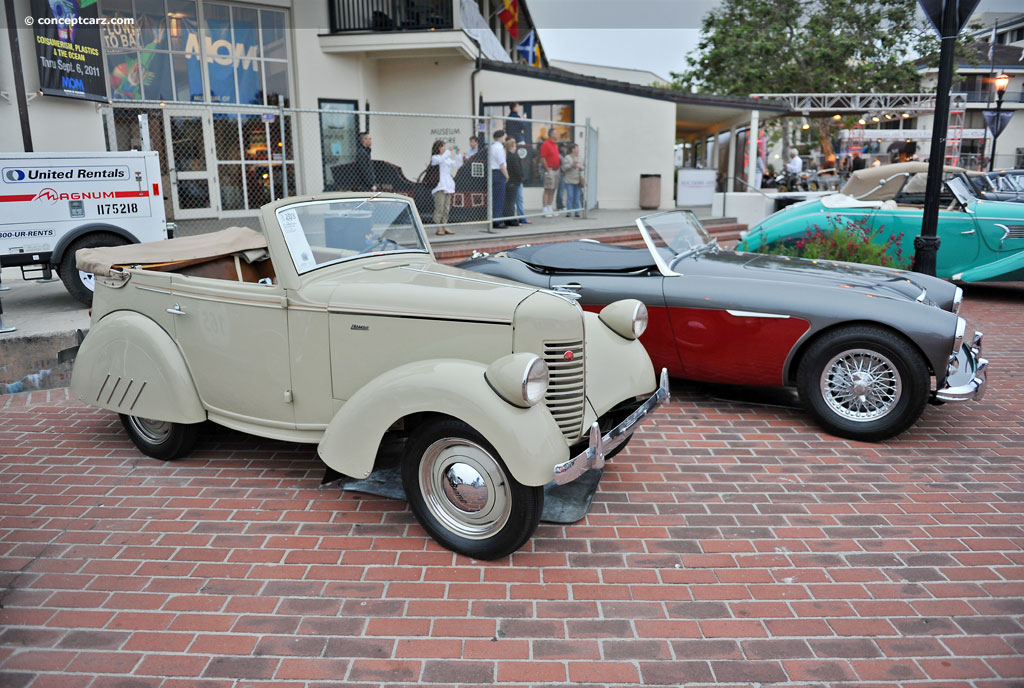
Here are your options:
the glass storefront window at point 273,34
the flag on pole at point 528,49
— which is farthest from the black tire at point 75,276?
the flag on pole at point 528,49

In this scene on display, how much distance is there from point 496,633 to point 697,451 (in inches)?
95.0

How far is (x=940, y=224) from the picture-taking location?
9945 mm

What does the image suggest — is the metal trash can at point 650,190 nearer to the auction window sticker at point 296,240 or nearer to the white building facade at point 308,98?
the white building facade at point 308,98

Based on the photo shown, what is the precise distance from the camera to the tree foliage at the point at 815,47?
29.7m

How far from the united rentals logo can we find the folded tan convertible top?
390cm

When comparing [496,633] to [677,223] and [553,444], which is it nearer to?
[553,444]

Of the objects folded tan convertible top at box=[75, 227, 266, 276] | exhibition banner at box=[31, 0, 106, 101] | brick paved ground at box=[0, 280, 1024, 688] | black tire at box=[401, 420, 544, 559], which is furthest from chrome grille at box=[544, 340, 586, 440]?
exhibition banner at box=[31, 0, 106, 101]

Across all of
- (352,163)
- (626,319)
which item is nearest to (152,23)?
(352,163)

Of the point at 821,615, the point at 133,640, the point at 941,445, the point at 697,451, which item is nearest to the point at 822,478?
the point at 697,451

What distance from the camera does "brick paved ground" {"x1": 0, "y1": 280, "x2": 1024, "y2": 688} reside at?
9.07ft

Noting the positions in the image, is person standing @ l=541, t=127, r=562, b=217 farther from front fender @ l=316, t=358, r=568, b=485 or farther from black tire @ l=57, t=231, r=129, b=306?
front fender @ l=316, t=358, r=568, b=485

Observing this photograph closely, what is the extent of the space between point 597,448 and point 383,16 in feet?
50.3

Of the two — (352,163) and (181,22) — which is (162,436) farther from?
(181,22)

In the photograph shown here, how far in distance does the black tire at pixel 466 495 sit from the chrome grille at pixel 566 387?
1.30ft
